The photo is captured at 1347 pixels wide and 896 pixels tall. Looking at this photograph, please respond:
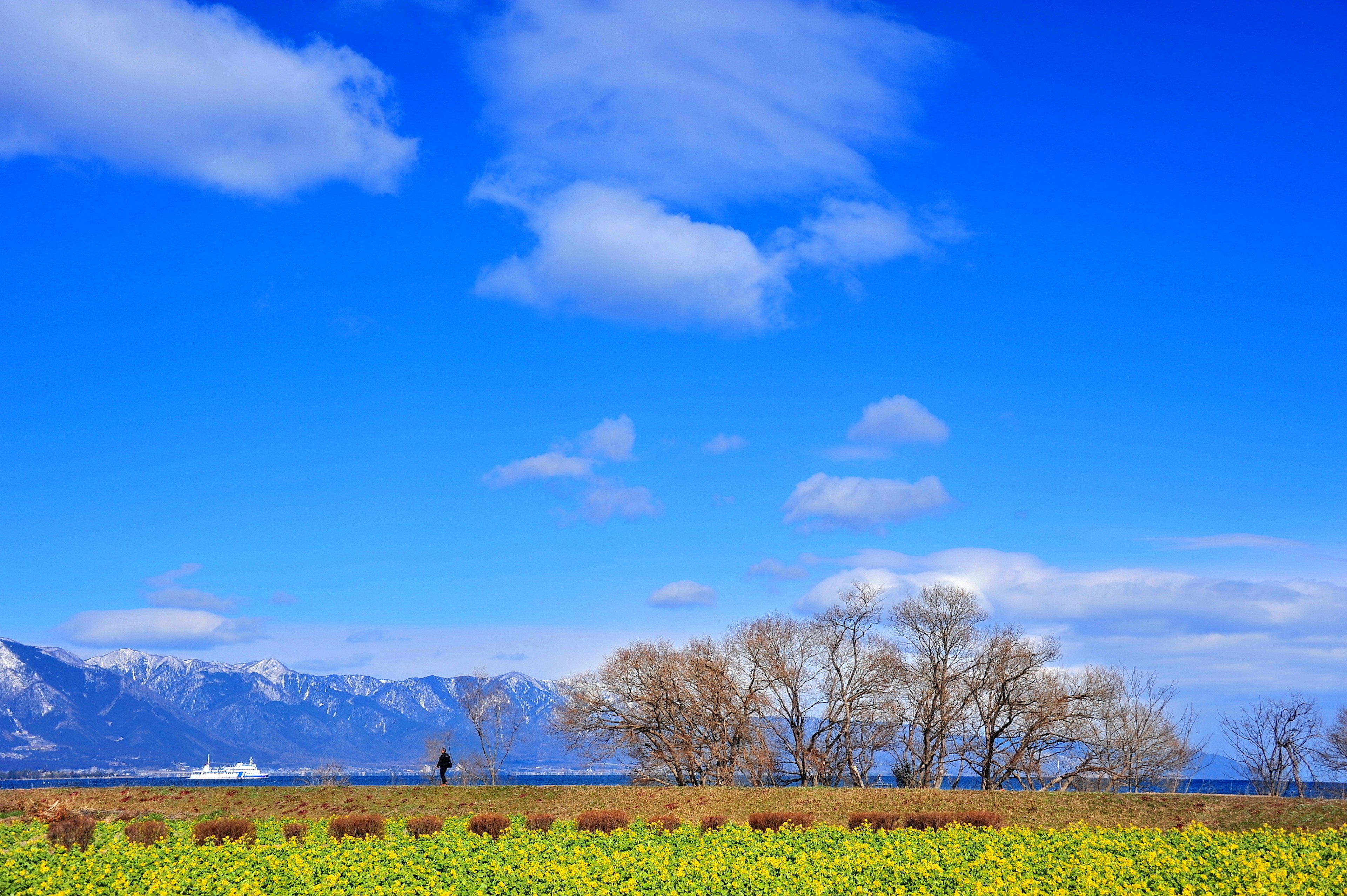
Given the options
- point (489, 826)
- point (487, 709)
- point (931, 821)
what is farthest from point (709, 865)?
point (487, 709)

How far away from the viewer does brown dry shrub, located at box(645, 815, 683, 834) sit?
26.9m

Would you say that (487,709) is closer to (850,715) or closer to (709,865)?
(850,715)

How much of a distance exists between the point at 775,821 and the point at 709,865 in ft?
41.6

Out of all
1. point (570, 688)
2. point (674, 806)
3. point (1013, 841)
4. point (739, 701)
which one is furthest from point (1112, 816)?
point (570, 688)

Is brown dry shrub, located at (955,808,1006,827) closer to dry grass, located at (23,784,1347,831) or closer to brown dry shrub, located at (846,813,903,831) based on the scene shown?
dry grass, located at (23,784,1347,831)

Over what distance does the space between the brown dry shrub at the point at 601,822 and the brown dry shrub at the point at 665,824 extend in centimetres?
86

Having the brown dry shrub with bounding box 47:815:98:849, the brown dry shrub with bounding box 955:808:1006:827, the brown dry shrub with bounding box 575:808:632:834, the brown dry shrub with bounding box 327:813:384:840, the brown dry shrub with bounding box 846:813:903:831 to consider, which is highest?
the brown dry shrub with bounding box 47:815:98:849

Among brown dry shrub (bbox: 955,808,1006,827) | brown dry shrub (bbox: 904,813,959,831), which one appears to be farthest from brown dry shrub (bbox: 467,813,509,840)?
brown dry shrub (bbox: 955,808,1006,827)

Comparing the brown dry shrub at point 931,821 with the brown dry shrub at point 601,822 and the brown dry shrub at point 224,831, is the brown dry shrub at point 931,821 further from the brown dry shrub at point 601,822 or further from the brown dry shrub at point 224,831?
the brown dry shrub at point 224,831

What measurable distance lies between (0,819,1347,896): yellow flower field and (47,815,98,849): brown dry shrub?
34cm

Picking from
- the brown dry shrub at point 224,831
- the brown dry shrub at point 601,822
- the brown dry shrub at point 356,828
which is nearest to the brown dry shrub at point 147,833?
the brown dry shrub at point 224,831

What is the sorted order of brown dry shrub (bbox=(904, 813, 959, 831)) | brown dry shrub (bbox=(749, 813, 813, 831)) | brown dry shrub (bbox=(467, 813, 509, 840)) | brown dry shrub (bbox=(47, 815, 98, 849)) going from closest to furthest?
brown dry shrub (bbox=(47, 815, 98, 849)) → brown dry shrub (bbox=(467, 813, 509, 840)) → brown dry shrub (bbox=(749, 813, 813, 831)) → brown dry shrub (bbox=(904, 813, 959, 831))

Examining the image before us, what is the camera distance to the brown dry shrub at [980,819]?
30.2 metres

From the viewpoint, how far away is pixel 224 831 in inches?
1053
